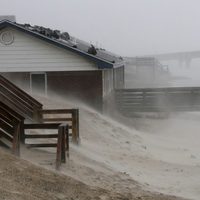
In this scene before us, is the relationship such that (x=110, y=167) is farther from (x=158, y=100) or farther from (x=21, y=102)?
(x=158, y=100)

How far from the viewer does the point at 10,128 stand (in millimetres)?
10258

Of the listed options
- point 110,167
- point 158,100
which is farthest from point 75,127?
point 158,100

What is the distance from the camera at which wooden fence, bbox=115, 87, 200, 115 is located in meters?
28.0

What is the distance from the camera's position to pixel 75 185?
8.12 m

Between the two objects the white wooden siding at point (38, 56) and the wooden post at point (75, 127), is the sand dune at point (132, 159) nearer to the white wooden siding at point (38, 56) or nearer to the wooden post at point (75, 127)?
the wooden post at point (75, 127)

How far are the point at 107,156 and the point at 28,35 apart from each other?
11.0 metres

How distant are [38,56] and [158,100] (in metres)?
7.56

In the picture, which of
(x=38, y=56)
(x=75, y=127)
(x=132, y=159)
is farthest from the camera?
(x=38, y=56)

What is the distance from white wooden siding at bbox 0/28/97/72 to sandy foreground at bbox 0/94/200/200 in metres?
2.36

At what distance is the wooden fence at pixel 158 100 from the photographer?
2795 cm

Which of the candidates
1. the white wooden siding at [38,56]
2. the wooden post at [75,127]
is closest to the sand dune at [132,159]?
the wooden post at [75,127]

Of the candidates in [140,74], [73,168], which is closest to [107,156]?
[73,168]

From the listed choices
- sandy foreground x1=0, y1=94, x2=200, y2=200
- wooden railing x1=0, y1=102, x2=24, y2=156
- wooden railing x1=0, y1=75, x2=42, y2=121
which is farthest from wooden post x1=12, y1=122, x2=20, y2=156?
wooden railing x1=0, y1=75, x2=42, y2=121

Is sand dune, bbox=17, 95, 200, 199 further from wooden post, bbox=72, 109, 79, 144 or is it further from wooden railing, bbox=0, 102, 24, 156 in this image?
wooden railing, bbox=0, 102, 24, 156
